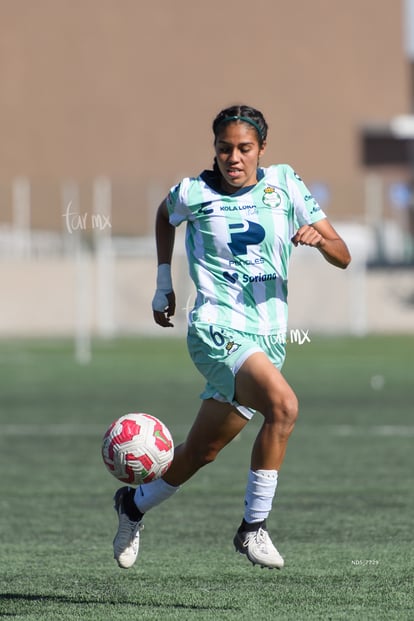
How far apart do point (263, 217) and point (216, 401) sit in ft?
2.87

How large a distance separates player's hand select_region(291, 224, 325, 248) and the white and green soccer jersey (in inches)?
8.4

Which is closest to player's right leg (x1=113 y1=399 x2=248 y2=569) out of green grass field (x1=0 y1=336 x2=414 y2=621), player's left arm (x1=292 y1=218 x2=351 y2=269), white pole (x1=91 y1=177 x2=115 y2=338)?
green grass field (x1=0 y1=336 x2=414 y2=621)

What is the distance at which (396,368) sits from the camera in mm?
24094

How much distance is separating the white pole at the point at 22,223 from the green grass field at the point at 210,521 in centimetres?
2343

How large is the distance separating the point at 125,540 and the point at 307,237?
1684 millimetres

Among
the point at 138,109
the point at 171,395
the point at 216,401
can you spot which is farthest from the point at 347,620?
the point at 138,109

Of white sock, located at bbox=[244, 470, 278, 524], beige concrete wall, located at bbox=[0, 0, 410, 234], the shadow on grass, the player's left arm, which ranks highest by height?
beige concrete wall, located at bbox=[0, 0, 410, 234]

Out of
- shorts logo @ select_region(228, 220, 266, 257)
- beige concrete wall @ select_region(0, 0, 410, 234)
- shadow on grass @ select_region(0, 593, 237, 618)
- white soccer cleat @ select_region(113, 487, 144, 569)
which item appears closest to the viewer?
shadow on grass @ select_region(0, 593, 237, 618)

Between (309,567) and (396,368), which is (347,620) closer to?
(309,567)

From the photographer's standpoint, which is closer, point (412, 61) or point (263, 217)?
point (263, 217)

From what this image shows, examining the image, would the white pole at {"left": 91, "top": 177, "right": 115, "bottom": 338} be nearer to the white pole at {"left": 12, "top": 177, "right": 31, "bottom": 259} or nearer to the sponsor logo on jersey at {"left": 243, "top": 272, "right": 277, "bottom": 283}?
the white pole at {"left": 12, "top": 177, "right": 31, "bottom": 259}

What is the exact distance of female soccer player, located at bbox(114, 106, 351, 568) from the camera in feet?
22.2

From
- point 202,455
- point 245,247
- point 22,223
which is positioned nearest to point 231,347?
point 245,247

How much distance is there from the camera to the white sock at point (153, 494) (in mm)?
7215
